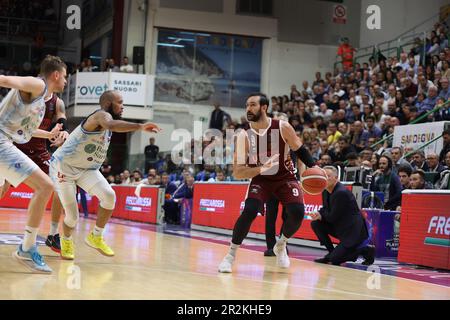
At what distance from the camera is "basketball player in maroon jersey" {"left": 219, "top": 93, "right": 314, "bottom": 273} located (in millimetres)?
7543

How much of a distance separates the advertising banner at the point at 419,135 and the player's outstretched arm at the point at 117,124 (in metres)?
8.67

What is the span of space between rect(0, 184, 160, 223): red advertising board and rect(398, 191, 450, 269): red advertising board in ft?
31.3

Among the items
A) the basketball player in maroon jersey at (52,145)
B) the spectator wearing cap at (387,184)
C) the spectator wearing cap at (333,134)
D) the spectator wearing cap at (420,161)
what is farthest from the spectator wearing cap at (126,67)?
the basketball player in maroon jersey at (52,145)

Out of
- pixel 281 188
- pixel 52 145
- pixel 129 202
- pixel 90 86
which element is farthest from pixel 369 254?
pixel 90 86

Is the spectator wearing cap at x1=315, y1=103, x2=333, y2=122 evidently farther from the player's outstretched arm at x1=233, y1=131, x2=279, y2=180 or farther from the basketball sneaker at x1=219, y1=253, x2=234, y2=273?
the basketball sneaker at x1=219, y1=253, x2=234, y2=273

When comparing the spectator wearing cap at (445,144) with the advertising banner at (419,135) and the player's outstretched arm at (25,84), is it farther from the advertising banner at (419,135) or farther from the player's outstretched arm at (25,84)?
the player's outstretched arm at (25,84)

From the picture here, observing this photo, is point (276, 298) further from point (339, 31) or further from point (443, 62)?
point (339, 31)

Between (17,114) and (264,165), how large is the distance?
8.95ft

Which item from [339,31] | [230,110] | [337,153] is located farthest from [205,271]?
[339,31]

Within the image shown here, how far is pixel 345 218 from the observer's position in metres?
9.52

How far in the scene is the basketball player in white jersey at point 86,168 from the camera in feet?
26.0

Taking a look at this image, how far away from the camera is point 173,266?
7.96 meters

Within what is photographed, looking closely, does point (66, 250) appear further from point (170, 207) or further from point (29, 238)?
point (170, 207)
